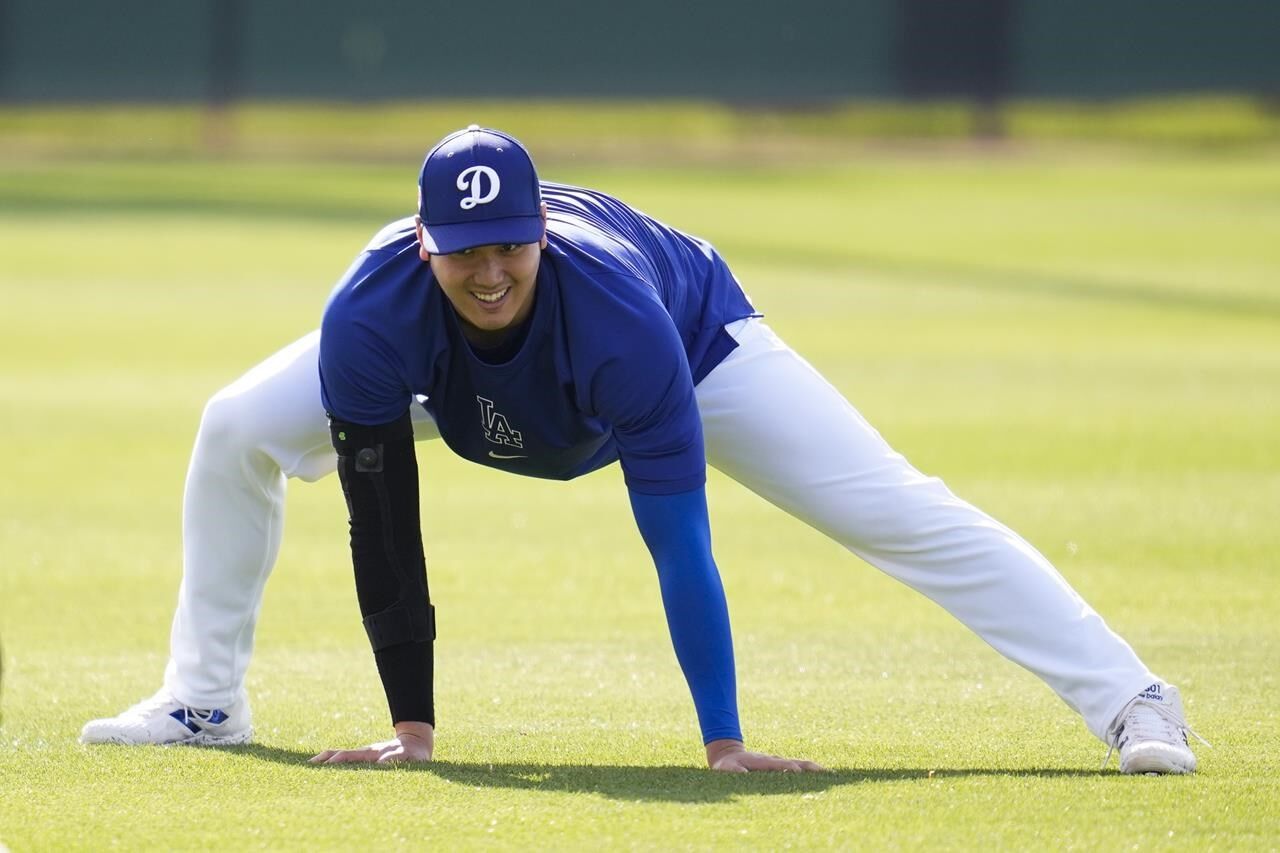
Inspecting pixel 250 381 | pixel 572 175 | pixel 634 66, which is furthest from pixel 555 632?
pixel 634 66

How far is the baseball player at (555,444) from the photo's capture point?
4820 millimetres

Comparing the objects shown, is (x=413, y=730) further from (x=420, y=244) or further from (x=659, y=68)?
(x=659, y=68)

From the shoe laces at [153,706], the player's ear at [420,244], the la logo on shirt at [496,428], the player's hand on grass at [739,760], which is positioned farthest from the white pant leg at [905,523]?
the shoe laces at [153,706]

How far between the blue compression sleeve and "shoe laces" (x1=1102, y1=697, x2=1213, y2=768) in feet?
3.44

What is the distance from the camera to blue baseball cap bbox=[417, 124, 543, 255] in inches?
185

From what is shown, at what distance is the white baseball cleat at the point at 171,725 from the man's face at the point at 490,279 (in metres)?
1.56

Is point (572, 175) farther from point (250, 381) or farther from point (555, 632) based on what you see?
→ point (250, 381)

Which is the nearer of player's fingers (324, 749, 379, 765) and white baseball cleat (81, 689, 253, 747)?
player's fingers (324, 749, 379, 765)

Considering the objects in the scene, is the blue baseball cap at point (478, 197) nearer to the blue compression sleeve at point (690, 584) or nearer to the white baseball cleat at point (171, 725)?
the blue compression sleeve at point (690, 584)

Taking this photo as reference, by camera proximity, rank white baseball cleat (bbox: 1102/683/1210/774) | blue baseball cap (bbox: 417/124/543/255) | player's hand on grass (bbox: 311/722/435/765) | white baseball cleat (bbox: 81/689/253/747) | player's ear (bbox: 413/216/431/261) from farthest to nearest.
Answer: white baseball cleat (bbox: 81/689/253/747) < player's hand on grass (bbox: 311/722/435/765) < white baseball cleat (bbox: 1102/683/1210/774) < player's ear (bbox: 413/216/431/261) < blue baseball cap (bbox: 417/124/543/255)

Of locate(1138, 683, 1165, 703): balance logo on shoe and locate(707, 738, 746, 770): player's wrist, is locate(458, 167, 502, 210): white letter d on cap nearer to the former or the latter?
locate(707, 738, 746, 770): player's wrist

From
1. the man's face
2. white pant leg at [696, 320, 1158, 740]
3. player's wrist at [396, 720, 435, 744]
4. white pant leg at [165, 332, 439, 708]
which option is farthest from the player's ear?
player's wrist at [396, 720, 435, 744]

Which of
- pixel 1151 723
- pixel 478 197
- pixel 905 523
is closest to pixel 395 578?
pixel 478 197

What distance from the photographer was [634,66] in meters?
39.1
